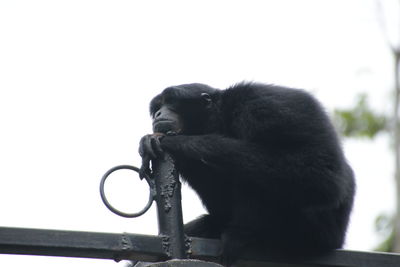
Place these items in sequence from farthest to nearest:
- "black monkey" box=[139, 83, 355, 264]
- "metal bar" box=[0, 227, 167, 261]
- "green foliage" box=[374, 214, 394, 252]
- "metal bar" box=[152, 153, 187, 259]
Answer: "green foliage" box=[374, 214, 394, 252]
"black monkey" box=[139, 83, 355, 264]
"metal bar" box=[152, 153, 187, 259]
"metal bar" box=[0, 227, 167, 261]

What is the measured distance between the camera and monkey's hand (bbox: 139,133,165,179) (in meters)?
4.10

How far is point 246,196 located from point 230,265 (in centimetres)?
111

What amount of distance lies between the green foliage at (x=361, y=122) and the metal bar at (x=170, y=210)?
19.1m

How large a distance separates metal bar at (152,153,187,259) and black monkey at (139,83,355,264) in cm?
127

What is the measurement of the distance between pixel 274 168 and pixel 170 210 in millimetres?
2003

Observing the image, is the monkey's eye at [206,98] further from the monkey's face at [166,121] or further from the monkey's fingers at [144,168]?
the monkey's fingers at [144,168]

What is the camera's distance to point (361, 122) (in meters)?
22.6

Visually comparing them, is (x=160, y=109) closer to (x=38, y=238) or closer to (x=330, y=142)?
(x=330, y=142)

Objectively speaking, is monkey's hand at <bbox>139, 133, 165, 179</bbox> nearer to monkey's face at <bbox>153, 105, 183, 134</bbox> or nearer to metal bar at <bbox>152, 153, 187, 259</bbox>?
metal bar at <bbox>152, 153, 187, 259</bbox>

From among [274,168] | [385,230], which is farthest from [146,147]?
[385,230]

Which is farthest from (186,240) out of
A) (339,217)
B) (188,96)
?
(188,96)

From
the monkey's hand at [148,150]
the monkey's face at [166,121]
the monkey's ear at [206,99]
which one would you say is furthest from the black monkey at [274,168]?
the monkey's ear at [206,99]

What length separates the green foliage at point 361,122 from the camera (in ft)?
74.0

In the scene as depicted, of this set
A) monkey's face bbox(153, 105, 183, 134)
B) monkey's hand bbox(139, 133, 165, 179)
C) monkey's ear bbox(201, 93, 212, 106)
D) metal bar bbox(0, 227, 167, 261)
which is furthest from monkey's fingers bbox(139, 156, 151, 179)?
monkey's ear bbox(201, 93, 212, 106)
